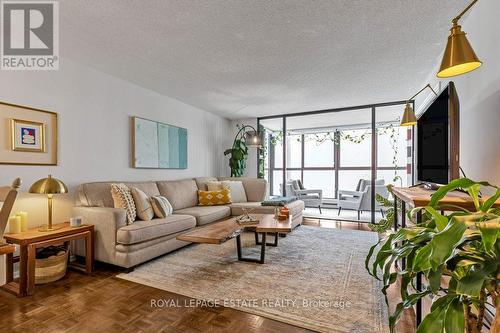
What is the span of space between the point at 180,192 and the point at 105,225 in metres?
1.46

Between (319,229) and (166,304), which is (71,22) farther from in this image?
(319,229)

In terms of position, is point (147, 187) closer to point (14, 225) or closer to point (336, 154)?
point (14, 225)

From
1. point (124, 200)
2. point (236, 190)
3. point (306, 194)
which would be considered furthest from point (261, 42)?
point (306, 194)

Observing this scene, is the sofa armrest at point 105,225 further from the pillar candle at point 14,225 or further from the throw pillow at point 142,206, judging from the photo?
the pillar candle at point 14,225

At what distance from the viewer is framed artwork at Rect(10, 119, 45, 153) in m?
2.34

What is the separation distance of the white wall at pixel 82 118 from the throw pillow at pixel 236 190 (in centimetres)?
113

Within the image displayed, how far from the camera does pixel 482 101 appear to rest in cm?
175

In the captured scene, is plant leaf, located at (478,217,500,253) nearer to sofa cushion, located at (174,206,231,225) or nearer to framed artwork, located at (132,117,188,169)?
sofa cushion, located at (174,206,231,225)

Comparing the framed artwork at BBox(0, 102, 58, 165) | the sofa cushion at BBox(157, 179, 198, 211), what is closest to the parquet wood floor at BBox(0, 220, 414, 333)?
the framed artwork at BBox(0, 102, 58, 165)

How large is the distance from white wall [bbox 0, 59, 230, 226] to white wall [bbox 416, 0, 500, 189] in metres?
3.91

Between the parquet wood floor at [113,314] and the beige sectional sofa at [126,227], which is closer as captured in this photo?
the parquet wood floor at [113,314]

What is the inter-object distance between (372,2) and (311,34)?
0.55 metres

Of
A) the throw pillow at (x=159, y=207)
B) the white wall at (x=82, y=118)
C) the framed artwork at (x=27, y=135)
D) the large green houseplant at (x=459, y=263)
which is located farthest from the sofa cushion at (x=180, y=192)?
the large green houseplant at (x=459, y=263)

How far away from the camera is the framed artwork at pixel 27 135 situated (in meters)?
2.34
